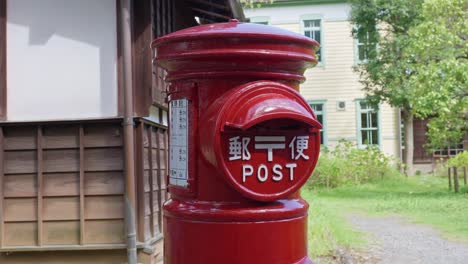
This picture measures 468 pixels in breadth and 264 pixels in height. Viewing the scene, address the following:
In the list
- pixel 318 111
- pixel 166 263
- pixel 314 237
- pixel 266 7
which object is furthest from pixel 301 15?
pixel 166 263

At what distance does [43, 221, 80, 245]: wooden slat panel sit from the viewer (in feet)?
18.7

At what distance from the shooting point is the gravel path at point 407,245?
277 inches

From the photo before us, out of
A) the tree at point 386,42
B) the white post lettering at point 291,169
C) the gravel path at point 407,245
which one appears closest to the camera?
the white post lettering at point 291,169

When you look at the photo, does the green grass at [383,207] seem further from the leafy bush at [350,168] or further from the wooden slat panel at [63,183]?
the wooden slat panel at [63,183]

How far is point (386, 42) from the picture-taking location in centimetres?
1855

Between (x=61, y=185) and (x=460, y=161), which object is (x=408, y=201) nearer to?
(x=460, y=161)

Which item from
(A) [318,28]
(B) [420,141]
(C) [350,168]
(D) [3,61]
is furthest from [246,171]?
(B) [420,141]

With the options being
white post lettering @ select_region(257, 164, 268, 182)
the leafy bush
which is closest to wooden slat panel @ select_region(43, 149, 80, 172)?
white post lettering @ select_region(257, 164, 268, 182)

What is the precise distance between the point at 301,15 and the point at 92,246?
18185 mm

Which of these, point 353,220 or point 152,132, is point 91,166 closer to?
point 152,132

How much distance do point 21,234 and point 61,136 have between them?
1.09 metres

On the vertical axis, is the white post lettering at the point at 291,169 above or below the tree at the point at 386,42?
below

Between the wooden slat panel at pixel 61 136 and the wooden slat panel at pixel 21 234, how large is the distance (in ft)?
2.74

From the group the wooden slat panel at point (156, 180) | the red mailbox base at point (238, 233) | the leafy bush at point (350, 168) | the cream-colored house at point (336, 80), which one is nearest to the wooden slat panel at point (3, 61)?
the wooden slat panel at point (156, 180)
